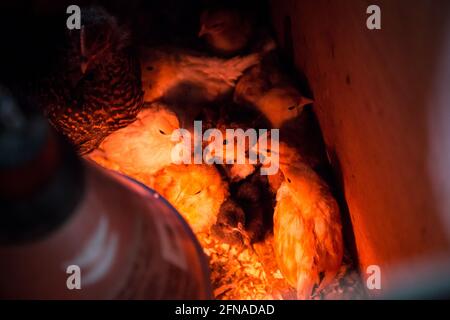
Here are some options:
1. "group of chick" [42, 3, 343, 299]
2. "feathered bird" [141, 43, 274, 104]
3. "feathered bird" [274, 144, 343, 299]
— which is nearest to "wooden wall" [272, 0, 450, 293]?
"feathered bird" [274, 144, 343, 299]

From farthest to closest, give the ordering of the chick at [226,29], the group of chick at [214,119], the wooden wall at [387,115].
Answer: the chick at [226,29]
the group of chick at [214,119]
the wooden wall at [387,115]

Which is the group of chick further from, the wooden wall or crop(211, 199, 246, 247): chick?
the wooden wall

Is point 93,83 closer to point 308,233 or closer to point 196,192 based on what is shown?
point 196,192

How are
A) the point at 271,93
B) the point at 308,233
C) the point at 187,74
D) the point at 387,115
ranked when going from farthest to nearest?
the point at 187,74
the point at 271,93
the point at 308,233
the point at 387,115

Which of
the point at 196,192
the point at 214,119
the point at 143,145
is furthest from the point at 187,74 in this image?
the point at 196,192

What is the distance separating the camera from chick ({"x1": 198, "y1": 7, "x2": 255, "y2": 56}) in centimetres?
168

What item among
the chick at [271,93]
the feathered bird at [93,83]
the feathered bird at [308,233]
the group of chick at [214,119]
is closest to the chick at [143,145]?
the group of chick at [214,119]

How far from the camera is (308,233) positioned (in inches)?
56.6

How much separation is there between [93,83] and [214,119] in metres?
0.52

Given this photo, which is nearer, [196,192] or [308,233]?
[308,233]

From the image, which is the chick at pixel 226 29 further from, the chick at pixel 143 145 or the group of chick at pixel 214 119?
the chick at pixel 143 145

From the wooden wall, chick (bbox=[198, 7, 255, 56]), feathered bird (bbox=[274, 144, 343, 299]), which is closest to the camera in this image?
the wooden wall

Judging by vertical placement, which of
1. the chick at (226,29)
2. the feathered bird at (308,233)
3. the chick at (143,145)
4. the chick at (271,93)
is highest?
the chick at (226,29)

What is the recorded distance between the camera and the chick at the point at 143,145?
1722 millimetres
